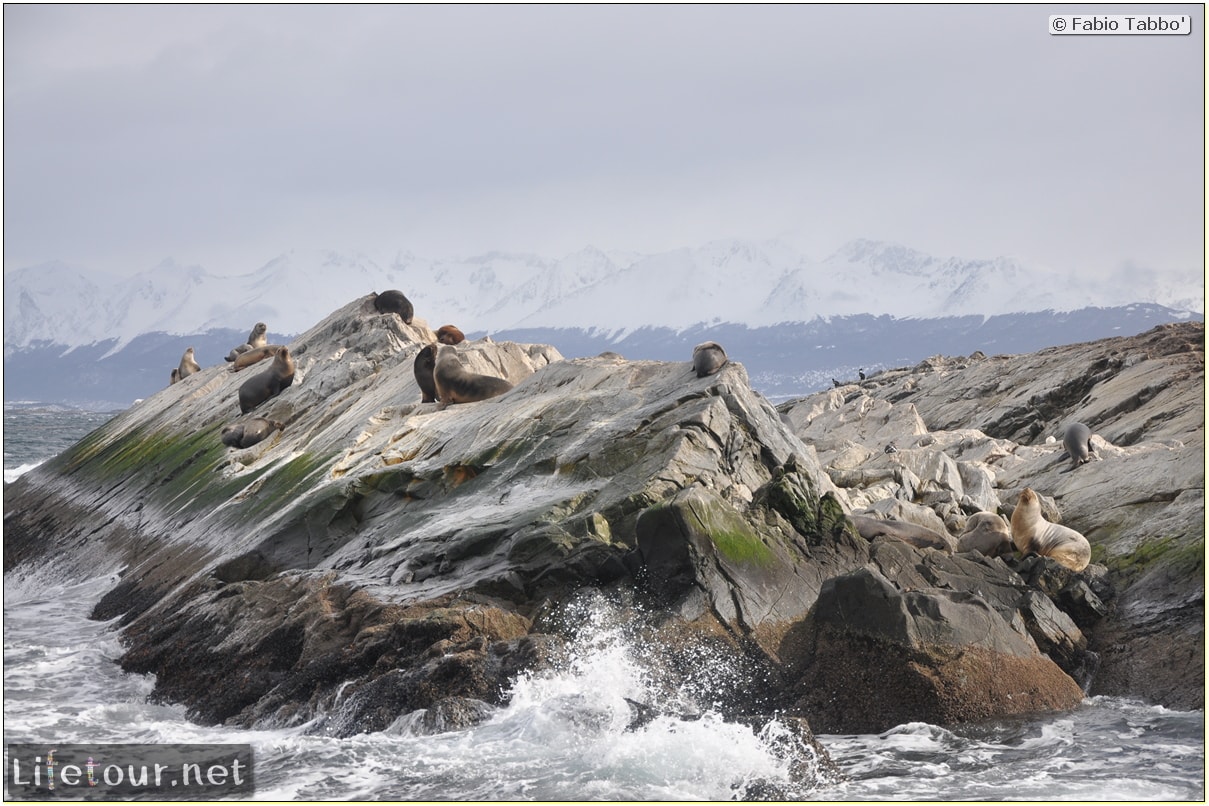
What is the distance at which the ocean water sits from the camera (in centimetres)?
800

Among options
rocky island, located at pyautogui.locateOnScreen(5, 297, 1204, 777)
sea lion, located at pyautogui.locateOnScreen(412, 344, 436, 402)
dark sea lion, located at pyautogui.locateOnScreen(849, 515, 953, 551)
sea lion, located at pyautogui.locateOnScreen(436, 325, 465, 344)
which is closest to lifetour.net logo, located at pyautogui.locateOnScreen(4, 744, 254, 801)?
rocky island, located at pyautogui.locateOnScreen(5, 297, 1204, 777)

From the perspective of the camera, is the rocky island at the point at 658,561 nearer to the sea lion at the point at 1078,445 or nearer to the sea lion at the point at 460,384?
the sea lion at the point at 1078,445

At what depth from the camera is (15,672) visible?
38.7ft

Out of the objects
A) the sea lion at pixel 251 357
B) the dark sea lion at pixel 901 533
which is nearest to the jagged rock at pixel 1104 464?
the dark sea lion at pixel 901 533

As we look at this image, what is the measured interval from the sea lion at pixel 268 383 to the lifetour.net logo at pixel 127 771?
507 inches

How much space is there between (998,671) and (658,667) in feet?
9.05

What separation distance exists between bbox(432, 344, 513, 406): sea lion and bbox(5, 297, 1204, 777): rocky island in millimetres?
422

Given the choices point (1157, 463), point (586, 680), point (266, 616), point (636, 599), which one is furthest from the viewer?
point (1157, 463)

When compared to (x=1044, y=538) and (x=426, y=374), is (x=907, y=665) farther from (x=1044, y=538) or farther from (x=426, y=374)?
(x=426, y=374)

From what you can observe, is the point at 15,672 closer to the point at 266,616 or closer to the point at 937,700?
the point at 266,616

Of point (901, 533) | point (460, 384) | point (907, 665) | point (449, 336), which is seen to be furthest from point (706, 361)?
point (449, 336)

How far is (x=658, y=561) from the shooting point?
1049 cm

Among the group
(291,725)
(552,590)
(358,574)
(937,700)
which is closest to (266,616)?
(358,574)

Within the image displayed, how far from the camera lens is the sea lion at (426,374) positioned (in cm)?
1784
